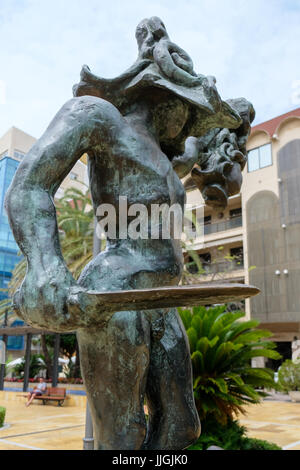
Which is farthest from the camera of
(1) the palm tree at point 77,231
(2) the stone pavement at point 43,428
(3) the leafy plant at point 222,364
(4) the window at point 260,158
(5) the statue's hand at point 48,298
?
(4) the window at point 260,158

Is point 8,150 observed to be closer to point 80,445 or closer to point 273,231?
point 273,231

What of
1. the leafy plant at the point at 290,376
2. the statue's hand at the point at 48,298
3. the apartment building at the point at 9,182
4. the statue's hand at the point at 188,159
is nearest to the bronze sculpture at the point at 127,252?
the statue's hand at the point at 48,298

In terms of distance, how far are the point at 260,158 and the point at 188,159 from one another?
92.3 ft

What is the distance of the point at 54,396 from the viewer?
51.8 feet

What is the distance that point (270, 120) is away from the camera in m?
30.0

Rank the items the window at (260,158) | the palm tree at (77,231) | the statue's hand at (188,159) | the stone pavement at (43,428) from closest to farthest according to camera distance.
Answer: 1. the statue's hand at (188,159)
2. the stone pavement at (43,428)
3. the palm tree at (77,231)
4. the window at (260,158)

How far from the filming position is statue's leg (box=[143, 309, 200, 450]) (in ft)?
5.58

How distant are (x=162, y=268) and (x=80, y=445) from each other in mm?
7396

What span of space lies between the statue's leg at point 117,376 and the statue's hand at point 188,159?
0.97m

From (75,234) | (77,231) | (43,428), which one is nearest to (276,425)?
(43,428)

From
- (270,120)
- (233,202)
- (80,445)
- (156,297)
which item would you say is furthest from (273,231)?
(156,297)

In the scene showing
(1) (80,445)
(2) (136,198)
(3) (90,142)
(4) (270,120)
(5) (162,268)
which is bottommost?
(1) (80,445)

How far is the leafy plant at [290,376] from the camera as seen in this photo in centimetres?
1809

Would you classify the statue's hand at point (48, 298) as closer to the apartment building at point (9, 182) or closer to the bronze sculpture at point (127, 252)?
the bronze sculpture at point (127, 252)
